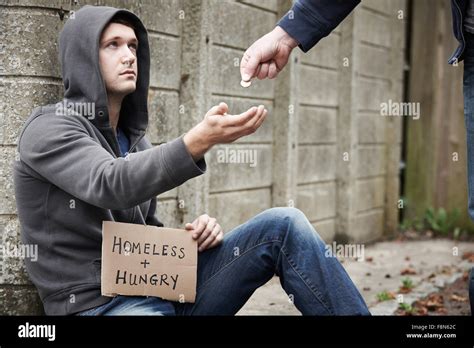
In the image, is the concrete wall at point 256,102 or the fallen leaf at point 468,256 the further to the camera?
the fallen leaf at point 468,256

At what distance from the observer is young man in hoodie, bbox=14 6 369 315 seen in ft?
9.98

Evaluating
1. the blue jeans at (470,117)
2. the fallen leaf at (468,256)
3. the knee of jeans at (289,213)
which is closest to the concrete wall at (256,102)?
the fallen leaf at (468,256)

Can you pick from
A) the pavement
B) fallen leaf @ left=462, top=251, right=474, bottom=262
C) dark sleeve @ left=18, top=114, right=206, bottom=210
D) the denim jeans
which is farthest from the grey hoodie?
fallen leaf @ left=462, top=251, right=474, bottom=262

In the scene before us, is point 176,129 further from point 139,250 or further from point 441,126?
point 441,126

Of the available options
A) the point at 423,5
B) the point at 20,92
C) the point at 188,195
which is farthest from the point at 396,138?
the point at 20,92

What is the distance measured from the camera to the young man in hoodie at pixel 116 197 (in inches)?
120

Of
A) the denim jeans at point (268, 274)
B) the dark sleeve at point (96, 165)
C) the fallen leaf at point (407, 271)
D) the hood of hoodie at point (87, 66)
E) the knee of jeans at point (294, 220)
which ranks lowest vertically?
the fallen leaf at point (407, 271)

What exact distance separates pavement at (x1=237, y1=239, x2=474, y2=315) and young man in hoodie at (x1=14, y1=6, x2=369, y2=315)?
7.65 feet

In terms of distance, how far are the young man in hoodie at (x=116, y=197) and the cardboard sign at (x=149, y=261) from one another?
0.17 ft

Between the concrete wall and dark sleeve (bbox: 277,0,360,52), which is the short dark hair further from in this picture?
dark sleeve (bbox: 277,0,360,52)

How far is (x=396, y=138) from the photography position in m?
10.6

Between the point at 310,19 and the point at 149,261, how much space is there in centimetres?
117

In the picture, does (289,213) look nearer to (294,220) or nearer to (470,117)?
(294,220)

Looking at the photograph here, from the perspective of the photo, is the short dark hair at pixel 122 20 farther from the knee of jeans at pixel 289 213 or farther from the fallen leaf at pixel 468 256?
the fallen leaf at pixel 468 256
